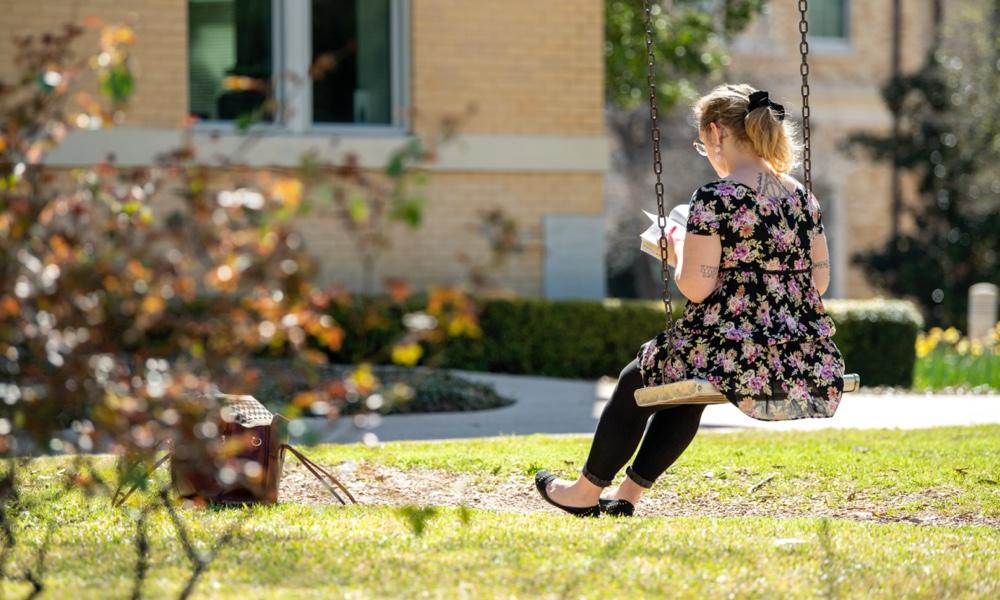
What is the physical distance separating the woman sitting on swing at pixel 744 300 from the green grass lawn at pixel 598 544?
1.30ft

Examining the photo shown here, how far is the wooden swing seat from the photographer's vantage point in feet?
16.3

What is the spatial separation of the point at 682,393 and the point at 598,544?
70 centimetres

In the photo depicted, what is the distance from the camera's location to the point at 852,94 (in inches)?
924

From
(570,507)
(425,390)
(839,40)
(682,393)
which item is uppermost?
(839,40)

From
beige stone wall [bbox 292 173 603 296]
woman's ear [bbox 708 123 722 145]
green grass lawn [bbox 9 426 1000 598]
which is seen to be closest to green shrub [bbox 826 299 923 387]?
beige stone wall [bbox 292 173 603 296]

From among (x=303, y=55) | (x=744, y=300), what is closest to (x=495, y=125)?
(x=303, y=55)

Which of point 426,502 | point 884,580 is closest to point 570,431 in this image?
point 426,502

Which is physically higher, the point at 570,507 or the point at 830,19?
the point at 830,19

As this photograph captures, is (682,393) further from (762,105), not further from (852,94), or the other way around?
(852,94)

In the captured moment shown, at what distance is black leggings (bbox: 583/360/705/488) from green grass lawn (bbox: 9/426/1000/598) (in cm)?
24

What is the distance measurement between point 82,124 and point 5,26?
8.34 m

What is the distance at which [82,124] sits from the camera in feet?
11.8

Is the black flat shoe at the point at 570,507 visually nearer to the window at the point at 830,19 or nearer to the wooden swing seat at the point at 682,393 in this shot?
the wooden swing seat at the point at 682,393

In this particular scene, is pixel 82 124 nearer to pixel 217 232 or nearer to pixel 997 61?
pixel 217 232
